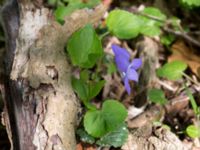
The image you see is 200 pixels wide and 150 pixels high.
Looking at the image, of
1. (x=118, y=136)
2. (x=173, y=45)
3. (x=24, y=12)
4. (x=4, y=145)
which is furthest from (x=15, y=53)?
(x=173, y=45)

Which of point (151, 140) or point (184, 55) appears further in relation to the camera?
point (184, 55)

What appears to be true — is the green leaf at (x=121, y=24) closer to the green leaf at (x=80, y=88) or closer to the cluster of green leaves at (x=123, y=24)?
the cluster of green leaves at (x=123, y=24)

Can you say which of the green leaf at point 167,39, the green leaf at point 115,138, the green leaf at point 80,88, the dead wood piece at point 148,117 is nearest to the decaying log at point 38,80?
the green leaf at point 80,88

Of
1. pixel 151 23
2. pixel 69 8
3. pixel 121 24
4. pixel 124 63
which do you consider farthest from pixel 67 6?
pixel 151 23

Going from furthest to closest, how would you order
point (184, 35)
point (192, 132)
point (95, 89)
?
point (184, 35), point (192, 132), point (95, 89)

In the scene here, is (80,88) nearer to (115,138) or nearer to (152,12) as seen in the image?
(115,138)

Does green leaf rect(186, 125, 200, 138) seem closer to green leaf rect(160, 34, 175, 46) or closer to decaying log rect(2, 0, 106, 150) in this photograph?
decaying log rect(2, 0, 106, 150)

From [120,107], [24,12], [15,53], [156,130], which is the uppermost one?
[24,12]

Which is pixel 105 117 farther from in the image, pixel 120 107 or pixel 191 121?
pixel 191 121
